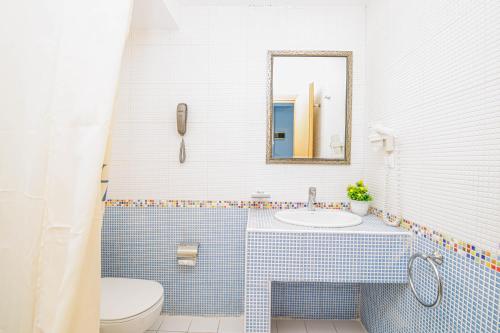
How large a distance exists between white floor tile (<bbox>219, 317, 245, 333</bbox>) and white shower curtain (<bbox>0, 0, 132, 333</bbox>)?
1434mm

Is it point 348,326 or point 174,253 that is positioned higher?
point 174,253

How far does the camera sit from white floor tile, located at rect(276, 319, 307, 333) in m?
1.94

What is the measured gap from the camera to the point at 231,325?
78.9 inches

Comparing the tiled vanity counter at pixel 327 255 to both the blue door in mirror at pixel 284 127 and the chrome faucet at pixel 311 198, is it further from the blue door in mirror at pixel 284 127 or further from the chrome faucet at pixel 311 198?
the blue door in mirror at pixel 284 127

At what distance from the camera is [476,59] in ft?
3.49

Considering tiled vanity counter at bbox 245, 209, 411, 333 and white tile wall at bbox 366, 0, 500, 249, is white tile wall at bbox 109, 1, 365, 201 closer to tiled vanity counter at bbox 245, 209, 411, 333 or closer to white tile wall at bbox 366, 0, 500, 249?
white tile wall at bbox 366, 0, 500, 249

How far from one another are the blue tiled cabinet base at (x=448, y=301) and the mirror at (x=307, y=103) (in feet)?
3.02

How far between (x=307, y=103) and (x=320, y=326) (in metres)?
1.60

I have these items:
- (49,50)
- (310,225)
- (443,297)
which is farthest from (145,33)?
(443,297)

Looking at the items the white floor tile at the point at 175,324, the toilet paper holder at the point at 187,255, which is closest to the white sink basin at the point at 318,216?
the toilet paper holder at the point at 187,255

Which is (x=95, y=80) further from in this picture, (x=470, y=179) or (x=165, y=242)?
(x=165, y=242)

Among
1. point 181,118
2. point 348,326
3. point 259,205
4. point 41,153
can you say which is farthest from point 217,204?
point 41,153

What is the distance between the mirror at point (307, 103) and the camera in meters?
2.05

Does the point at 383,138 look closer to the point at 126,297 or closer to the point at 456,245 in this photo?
the point at 456,245
